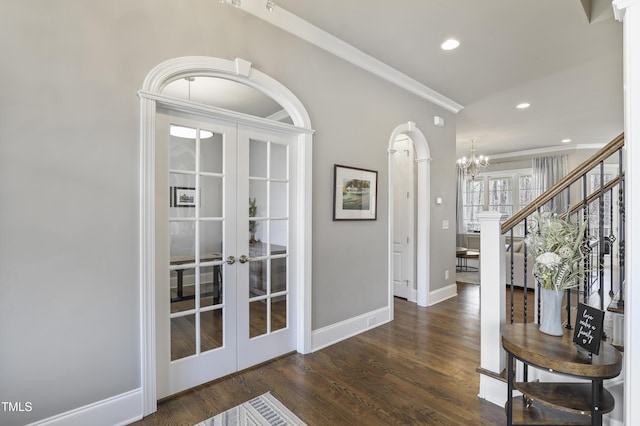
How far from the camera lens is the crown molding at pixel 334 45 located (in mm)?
2613

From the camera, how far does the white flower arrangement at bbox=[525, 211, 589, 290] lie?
5.66ft

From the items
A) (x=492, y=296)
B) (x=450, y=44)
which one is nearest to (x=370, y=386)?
(x=492, y=296)

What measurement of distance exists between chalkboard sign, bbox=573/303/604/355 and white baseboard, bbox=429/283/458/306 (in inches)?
116

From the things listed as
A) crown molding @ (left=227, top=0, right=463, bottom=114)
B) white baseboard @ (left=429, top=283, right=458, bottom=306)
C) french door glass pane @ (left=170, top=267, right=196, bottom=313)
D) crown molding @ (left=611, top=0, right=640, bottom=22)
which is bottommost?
white baseboard @ (left=429, top=283, right=458, bottom=306)

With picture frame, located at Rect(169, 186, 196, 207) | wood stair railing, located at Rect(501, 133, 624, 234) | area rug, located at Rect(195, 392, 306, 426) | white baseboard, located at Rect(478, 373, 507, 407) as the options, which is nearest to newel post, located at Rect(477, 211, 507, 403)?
white baseboard, located at Rect(478, 373, 507, 407)

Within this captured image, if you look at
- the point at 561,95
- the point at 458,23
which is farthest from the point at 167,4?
the point at 561,95

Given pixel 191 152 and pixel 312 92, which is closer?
pixel 191 152

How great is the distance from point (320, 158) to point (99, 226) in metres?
1.92

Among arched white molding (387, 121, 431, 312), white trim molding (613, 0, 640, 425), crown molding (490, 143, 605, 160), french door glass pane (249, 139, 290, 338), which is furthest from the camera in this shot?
crown molding (490, 143, 605, 160)

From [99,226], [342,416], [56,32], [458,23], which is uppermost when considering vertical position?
[458,23]

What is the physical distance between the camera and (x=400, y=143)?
16.3 ft

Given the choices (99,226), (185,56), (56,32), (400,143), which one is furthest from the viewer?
(400,143)

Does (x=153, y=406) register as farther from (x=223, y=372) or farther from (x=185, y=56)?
(x=185, y=56)

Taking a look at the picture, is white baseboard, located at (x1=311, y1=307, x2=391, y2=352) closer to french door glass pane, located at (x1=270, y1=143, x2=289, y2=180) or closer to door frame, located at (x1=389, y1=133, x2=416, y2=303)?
door frame, located at (x1=389, y1=133, x2=416, y2=303)
